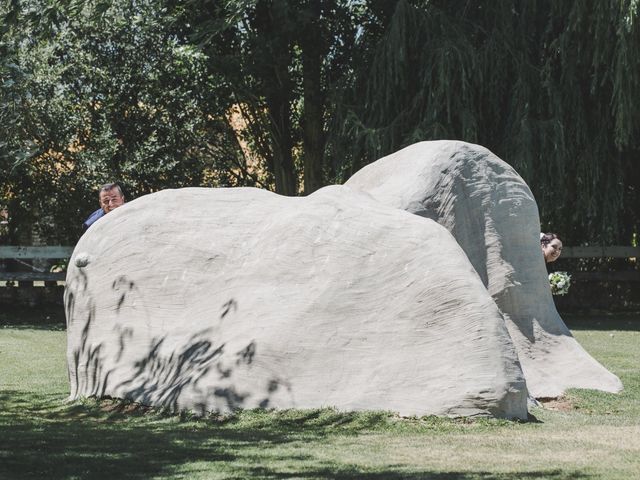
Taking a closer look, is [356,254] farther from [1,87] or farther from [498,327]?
[1,87]

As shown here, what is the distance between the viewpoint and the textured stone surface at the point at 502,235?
10.3 m

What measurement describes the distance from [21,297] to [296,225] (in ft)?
45.6

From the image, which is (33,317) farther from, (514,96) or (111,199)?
(514,96)

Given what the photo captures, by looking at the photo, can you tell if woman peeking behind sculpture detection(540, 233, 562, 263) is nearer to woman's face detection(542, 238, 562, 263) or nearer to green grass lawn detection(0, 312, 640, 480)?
woman's face detection(542, 238, 562, 263)

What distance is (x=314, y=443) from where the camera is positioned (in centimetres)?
705

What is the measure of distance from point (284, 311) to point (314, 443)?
179 centimetres

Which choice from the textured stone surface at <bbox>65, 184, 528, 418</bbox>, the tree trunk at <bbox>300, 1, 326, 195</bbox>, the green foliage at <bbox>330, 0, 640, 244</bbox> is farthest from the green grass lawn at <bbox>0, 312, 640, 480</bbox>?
the tree trunk at <bbox>300, 1, 326, 195</bbox>

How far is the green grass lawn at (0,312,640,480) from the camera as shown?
6.04 metres

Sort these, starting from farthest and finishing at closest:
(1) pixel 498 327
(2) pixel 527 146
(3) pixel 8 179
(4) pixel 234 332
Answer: (3) pixel 8 179, (2) pixel 527 146, (4) pixel 234 332, (1) pixel 498 327

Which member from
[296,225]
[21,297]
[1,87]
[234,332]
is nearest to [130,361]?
[234,332]

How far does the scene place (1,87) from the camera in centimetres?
1753

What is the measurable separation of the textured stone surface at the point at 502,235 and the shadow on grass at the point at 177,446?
2.91 m

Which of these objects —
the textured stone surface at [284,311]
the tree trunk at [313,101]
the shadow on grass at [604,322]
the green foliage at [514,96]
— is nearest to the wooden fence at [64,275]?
the shadow on grass at [604,322]

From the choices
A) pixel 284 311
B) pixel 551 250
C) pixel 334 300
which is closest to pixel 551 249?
pixel 551 250
